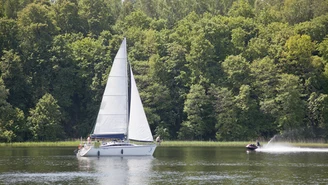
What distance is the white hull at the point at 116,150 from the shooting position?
80.8 meters

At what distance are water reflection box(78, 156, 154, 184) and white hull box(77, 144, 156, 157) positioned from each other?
0.72 metres

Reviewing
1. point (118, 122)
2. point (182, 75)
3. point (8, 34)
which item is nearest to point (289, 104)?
point (182, 75)

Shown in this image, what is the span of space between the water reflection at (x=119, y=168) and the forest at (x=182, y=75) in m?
35.8

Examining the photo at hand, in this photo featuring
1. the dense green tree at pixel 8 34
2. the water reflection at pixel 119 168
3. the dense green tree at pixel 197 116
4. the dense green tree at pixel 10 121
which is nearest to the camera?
the water reflection at pixel 119 168

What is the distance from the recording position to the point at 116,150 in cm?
8094

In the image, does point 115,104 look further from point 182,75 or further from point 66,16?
point 66,16

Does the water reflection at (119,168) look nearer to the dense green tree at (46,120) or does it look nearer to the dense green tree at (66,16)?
the dense green tree at (46,120)

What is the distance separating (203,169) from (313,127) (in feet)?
178

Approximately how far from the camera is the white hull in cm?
8081

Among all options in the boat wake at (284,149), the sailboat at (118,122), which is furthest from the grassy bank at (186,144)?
the sailboat at (118,122)

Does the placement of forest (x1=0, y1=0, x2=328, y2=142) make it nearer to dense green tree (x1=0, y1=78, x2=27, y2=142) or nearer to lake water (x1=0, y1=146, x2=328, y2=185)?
dense green tree (x1=0, y1=78, x2=27, y2=142)

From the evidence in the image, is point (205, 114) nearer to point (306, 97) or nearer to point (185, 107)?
point (185, 107)

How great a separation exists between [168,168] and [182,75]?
58484mm

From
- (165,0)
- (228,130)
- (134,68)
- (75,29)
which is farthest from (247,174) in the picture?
(165,0)
